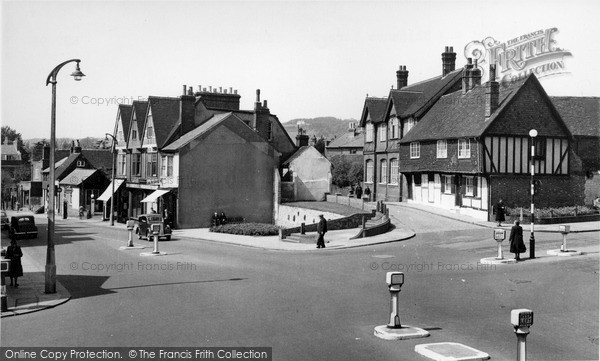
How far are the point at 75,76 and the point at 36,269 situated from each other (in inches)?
328

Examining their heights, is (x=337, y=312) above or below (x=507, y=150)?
below

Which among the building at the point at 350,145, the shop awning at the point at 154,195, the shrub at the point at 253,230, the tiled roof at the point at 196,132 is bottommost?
the shrub at the point at 253,230

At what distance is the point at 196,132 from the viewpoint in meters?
47.1

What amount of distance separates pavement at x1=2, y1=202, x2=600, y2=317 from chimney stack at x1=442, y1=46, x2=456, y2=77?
43.4 ft

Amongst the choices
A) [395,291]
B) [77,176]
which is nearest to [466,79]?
[395,291]

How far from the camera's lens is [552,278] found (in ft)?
59.8

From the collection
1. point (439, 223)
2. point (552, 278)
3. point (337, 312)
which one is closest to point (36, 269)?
point (337, 312)

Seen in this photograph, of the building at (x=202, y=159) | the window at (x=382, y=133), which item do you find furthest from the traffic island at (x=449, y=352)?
the window at (x=382, y=133)

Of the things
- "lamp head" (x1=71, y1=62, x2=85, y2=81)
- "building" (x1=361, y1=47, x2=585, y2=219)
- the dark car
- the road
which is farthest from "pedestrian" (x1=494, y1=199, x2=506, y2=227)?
the dark car

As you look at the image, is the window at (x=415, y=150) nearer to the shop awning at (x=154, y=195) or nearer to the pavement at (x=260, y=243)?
the pavement at (x=260, y=243)

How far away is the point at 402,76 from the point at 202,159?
73.4 ft

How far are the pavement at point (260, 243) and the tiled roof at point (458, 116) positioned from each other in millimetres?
5187

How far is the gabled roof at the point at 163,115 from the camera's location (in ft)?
161

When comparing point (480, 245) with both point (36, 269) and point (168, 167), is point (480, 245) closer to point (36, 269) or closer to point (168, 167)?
point (36, 269)
